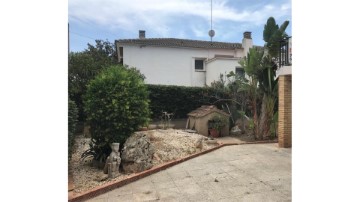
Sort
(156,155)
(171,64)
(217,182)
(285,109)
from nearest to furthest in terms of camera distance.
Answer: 1. (217,182)
2. (156,155)
3. (285,109)
4. (171,64)

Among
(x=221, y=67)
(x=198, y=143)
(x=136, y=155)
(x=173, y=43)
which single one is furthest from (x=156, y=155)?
(x=173, y=43)

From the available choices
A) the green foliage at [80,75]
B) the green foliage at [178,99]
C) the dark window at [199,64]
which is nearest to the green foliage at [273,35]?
the green foliage at [178,99]

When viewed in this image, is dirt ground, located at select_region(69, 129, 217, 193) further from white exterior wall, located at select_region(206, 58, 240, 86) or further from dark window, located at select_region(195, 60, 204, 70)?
dark window, located at select_region(195, 60, 204, 70)

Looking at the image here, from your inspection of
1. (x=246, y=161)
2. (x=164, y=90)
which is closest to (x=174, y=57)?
(x=164, y=90)

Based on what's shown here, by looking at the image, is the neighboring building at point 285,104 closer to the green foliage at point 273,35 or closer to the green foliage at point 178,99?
the green foliage at point 273,35

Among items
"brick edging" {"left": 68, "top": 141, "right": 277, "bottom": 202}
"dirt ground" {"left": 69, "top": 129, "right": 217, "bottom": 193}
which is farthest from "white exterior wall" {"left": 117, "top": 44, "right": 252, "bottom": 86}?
"brick edging" {"left": 68, "top": 141, "right": 277, "bottom": 202}

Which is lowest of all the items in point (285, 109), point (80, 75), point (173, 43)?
point (285, 109)

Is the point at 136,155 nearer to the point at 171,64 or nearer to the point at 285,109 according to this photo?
the point at 285,109

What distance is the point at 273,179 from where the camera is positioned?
5137mm

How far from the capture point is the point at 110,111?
19.7 ft

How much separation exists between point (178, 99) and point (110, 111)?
8.07 m

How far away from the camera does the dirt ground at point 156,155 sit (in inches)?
202
